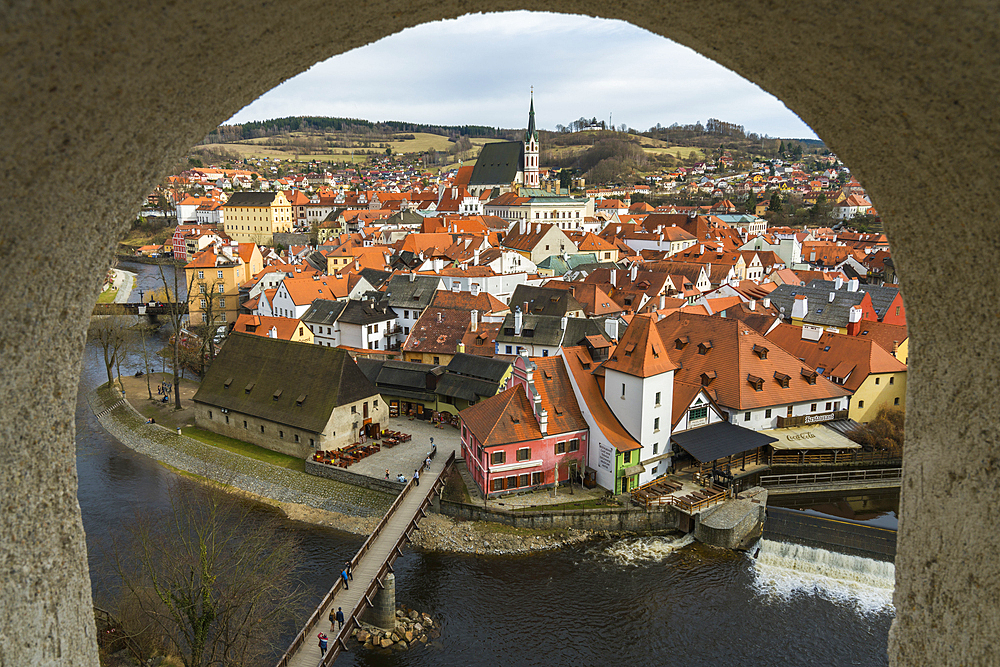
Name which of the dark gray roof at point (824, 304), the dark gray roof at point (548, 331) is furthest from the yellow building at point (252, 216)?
the dark gray roof at point (824, 304)

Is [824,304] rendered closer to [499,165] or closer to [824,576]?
[824,576]

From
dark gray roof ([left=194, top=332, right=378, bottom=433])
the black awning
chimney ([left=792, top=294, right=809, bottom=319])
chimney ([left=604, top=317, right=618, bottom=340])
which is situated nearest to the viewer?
the black awning

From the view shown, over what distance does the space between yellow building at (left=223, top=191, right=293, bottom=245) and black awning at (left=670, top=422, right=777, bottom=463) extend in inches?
2888

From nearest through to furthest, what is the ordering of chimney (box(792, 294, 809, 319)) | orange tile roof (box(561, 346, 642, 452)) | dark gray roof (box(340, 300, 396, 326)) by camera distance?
orange tile roof (box(561, 346, 642, 452)), dark gray roof (box(340, 300, 396, 326)), chimney (box(792, 294, 809, 319))

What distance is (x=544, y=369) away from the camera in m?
21.4

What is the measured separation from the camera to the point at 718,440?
20969 mm

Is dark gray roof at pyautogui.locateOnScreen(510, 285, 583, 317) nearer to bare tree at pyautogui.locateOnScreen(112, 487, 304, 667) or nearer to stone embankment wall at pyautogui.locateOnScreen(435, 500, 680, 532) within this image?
stone embankment wall at pyautogui.locateOnScreen(435, 500, 680, 532)

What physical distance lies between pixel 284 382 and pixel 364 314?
9765 millimetres

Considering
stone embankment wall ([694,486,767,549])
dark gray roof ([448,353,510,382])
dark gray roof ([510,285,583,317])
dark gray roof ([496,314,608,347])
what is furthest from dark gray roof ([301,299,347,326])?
stone embankment wall ([694,486,767,549])

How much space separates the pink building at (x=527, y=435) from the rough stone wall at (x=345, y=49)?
56.0 feet

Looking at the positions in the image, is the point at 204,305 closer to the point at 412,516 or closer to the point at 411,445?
the point at 411,445

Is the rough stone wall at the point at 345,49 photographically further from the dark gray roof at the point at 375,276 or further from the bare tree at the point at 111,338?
the dark gray roof at the point at 375,276

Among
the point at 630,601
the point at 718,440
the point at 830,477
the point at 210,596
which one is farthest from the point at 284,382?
the point at 830,477

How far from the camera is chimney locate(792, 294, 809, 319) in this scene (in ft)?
110
